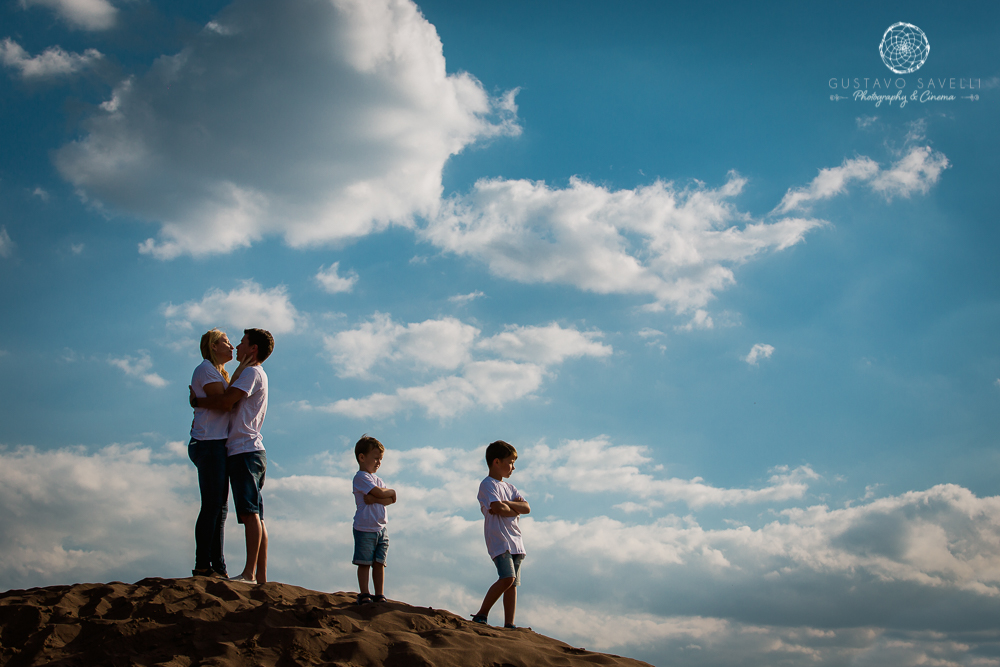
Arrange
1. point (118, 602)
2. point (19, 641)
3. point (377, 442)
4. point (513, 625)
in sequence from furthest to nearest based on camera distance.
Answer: point (377, 442) < point (513, 625) < point (118, 602) < point (19, 641)

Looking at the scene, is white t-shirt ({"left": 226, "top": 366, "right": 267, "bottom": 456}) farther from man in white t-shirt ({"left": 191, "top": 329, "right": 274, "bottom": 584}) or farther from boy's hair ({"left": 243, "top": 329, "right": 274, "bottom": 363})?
boy's hair ({"left": 243, "top": 329, "right": 274, "bottom": 363})

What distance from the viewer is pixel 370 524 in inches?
318

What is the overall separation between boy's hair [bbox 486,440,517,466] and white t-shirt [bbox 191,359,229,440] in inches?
120

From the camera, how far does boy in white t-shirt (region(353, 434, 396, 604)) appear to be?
315 inches

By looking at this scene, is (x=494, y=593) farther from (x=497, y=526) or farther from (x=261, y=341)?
(x=261, y=341)

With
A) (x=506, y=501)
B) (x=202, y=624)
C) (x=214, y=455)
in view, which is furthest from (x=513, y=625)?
(x=214, y=455)

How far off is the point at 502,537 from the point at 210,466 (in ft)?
11.0

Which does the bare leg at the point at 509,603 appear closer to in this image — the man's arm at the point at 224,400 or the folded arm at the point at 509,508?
the folded arm at the point at 509,508

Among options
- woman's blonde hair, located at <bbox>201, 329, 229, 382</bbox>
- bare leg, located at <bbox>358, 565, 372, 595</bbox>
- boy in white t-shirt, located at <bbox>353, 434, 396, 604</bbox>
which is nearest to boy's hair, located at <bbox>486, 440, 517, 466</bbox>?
boy in white t-shirt, located at <bbox>353, 434, 396, 604</bbox>

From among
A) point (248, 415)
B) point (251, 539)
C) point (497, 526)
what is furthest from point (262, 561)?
point (497, 526)

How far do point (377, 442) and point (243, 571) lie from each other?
2.07 m

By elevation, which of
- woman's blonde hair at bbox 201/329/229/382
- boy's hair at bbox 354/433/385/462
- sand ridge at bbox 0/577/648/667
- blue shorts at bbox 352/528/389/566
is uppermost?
woman's blonde hair at bbox 201/329/229/382

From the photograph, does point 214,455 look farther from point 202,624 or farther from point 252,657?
point 252,657

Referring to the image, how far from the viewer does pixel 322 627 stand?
6676 millimetres
